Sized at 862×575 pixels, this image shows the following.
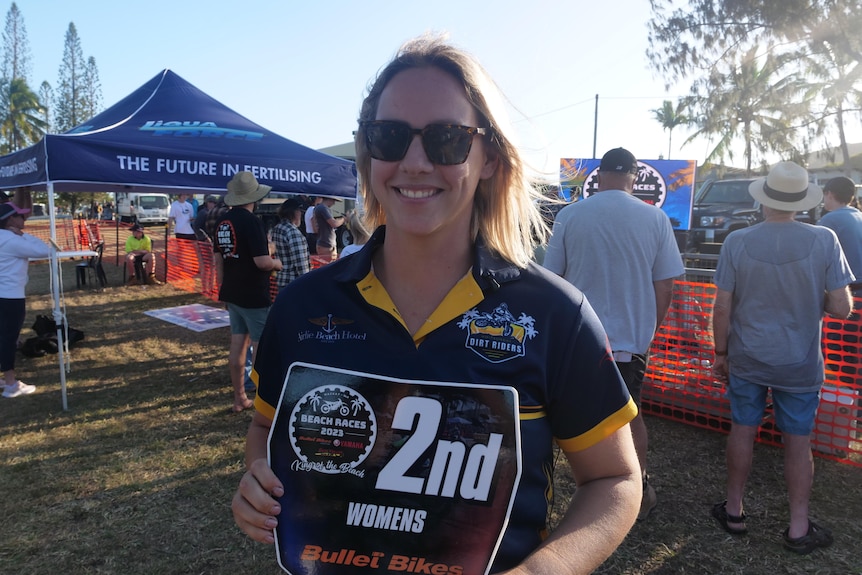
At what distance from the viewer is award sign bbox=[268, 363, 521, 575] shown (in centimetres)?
109

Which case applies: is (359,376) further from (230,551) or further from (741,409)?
(741,409)

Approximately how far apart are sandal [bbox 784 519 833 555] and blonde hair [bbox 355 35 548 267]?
2701 mm

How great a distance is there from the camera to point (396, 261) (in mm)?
1351

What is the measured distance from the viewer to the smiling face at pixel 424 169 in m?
1.24

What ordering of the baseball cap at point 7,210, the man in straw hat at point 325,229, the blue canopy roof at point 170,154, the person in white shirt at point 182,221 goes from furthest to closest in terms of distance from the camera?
the person in white shirt at point 182,221 < the man in straw hat at point 325,229 < the baseball cap at point 7,210 < the blue canopy roof at point 170,154

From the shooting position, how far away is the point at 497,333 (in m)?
1.18

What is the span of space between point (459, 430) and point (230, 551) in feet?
8.58

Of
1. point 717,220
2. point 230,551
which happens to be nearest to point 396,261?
point 230,551

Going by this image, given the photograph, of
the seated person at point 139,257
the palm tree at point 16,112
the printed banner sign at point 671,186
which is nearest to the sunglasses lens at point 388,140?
→ the printed banner sign at point 671,186

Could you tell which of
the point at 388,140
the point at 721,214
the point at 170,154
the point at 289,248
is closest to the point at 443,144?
the point at 388,140

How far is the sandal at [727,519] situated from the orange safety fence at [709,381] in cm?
133

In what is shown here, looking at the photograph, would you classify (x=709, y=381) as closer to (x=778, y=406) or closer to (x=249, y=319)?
(x=778, y=406)

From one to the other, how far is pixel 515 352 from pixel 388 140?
544 mm

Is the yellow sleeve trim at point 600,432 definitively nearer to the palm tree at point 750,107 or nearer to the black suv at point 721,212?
the black suv at point 721,212
